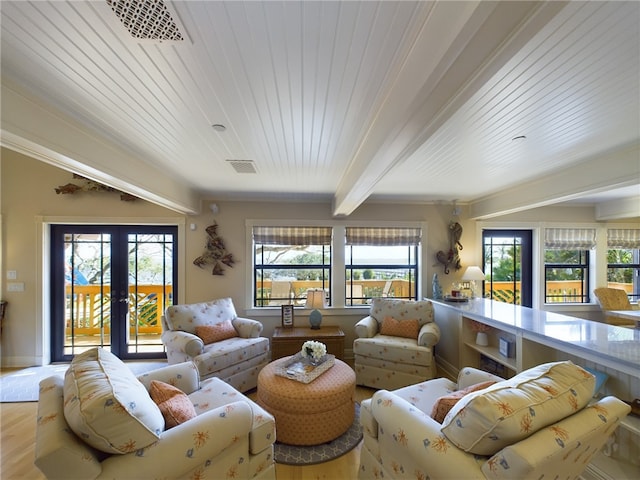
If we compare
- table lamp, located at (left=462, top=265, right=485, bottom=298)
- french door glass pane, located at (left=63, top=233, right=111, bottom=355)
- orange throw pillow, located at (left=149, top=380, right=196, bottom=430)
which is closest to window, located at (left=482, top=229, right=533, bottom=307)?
table lamp, located at (left=462, top=265, right=485, bottom=298)

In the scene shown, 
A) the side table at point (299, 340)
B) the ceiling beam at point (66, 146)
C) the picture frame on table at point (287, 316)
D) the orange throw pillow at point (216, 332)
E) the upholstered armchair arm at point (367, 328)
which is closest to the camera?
the ceiling beam at point (66, 146)

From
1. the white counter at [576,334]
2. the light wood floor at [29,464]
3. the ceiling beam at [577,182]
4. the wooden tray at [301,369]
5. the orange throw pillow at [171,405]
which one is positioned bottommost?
the light wood floor at [29,464]

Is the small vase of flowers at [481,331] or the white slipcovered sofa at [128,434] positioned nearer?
the white slipcovered sofa at [128,434]

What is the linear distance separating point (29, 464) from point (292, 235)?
3.26 m

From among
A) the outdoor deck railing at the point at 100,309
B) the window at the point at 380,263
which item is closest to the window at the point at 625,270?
the window at the point at 380,263

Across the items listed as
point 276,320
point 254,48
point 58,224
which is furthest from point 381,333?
point 58,224

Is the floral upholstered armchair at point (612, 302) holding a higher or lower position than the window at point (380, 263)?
lower

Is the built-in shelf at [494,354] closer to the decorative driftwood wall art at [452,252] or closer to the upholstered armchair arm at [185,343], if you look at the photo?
the decorative driftwood wall art at [452,252]

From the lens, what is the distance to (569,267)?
4652mm

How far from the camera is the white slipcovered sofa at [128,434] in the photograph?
1.12 m

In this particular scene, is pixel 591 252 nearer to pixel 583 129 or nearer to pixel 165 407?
pixel 583 129

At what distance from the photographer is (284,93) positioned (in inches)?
59.1

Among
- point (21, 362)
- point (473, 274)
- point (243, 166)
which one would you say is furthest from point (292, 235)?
point (21, 362)

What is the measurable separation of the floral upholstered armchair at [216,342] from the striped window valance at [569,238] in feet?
15.4
